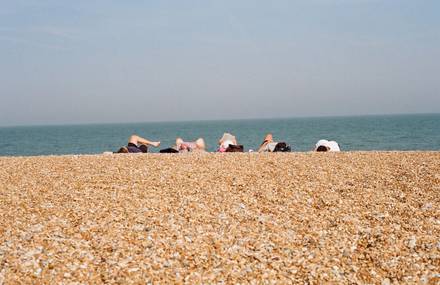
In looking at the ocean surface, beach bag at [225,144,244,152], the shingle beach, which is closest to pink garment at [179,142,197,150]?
beach bag at [225,144,244,152]

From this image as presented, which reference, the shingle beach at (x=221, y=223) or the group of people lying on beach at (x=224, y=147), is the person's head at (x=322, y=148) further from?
the shingle beach at (x=221, y=223)

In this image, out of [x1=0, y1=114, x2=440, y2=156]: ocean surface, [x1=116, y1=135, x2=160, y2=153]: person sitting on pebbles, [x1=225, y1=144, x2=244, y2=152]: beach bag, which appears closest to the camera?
[x1=116, y1=135, x2=160, y2=153]: person sitting on pebbles

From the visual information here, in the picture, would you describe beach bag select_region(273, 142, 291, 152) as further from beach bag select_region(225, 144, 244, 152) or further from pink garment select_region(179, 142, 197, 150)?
pink garment select_region(179, 142, 197, 150)

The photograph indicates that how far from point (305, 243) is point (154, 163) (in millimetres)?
5113

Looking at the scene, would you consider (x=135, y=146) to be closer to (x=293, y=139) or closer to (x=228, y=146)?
(x=228, y=146)

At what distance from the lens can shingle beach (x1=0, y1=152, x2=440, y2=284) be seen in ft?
16.1

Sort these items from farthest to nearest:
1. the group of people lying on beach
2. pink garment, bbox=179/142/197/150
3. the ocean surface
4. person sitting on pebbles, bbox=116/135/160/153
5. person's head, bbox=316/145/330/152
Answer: the ocean surface
pink garment, bbox=179/142/197/150
person sitting on pebbles, bbox=116/135/160/153
the group of people lying on beach
person's head, bbox=316/145/330/152

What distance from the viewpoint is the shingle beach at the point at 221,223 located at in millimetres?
4922

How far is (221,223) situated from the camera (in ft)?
20.4

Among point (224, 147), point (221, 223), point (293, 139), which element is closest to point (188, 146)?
point (224, 147)

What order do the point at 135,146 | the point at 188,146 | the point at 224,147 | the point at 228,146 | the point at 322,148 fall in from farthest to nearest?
the point at 224,147, the point at 228,146, the point at 188,146, the point at 135,146, the point at 322,148

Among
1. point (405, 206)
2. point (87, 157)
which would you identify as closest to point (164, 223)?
point (405, 206)

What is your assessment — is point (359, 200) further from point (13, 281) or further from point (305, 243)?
point (13, 281)

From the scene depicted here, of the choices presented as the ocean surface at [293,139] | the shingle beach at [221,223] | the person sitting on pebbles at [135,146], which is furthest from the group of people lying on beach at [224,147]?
the ocean surface at [293,139]
